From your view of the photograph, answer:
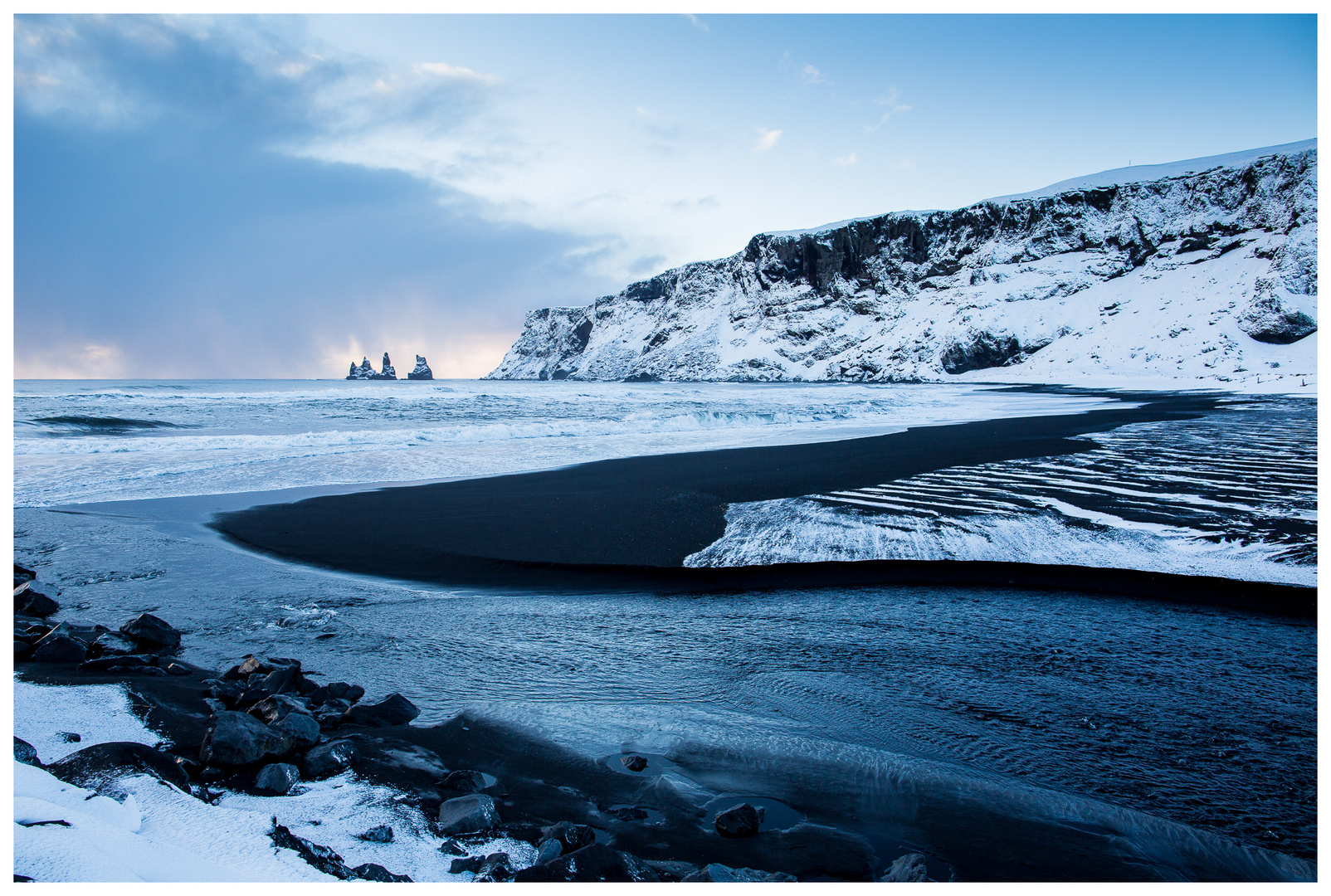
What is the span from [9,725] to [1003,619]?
4587mm

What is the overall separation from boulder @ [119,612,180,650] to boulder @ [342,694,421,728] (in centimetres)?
164

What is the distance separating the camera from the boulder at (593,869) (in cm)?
182

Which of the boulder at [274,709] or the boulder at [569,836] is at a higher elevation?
the boulder at [274,709]

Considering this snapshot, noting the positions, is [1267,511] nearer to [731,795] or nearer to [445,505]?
[731,795]

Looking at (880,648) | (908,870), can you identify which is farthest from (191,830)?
(880,648)

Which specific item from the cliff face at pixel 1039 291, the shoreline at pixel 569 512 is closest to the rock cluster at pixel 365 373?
the cliff face at pixel 1039 291

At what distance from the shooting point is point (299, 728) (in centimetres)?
252

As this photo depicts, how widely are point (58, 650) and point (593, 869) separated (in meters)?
3.19

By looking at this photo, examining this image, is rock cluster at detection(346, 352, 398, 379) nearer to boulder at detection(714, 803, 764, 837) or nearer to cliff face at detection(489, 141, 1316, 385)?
cliff face at detection(489, 141, 1316, 385)

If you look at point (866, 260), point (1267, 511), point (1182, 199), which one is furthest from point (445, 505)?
point (866, 260)

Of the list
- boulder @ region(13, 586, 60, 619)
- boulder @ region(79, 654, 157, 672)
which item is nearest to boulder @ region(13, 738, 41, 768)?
boulder @ region(79, 654, 157, 672)

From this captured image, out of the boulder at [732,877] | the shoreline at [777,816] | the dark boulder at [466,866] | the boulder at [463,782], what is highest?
the dark boulder at [466,866]

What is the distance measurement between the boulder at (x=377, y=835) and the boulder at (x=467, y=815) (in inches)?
5.8

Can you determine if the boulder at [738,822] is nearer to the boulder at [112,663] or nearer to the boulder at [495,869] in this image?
the boulder at [495,869]
